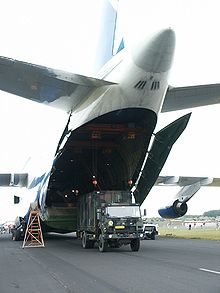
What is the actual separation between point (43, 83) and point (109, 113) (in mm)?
3098

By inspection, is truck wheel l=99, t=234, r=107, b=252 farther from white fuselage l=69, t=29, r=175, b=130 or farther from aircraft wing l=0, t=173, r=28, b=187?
aircraft wing l=0, t=173, r=28, b=187

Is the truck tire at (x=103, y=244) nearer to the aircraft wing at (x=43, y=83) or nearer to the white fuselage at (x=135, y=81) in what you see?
the white fuselage at (x=135, y=81)

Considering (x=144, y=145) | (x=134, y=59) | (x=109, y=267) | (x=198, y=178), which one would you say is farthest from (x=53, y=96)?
(x=198, y=178)

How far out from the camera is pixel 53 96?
1523 centimetres

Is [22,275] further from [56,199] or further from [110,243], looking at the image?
[56,199]

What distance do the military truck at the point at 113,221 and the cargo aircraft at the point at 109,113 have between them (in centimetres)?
141

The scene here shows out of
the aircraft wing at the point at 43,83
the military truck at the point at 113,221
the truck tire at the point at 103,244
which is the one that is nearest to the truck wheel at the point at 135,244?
the military truck at the point at 113,221

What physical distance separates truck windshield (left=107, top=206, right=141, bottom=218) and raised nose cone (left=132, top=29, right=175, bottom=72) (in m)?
5.85

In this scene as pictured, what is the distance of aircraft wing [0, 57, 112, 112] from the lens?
41.8ft

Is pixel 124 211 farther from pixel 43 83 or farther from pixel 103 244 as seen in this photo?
pixel 43 83

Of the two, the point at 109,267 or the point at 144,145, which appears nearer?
the point at 109,267

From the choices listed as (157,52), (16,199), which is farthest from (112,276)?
(16,199)

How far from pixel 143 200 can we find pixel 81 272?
932 centimetres

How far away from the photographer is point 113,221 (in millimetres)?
16812
